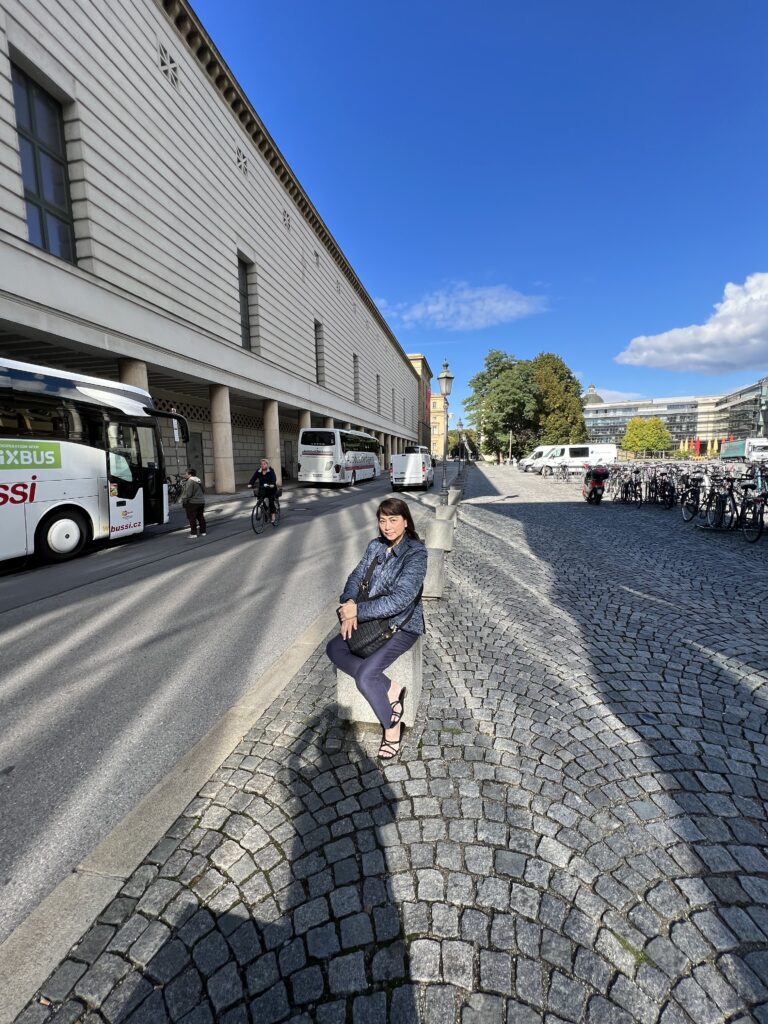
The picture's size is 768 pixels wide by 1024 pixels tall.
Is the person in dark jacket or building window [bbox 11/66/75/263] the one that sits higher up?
building window [bbox 11/66/75/263]

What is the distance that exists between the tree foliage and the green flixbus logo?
52.2m

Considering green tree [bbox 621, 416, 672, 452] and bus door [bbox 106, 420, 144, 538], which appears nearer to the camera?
bus door [bbox 106, 420, 144, 538]

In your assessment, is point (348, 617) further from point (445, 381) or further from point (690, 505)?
point (445, 381)

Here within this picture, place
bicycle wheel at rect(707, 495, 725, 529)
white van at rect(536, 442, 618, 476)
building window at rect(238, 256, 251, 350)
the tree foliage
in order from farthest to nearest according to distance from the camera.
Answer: the tree foliage < white van at rect(536, 442, 618, 476) < building window at rect(238, 256, 251, 350) < bicycle wheel at rect(707, 495, 725, 529)

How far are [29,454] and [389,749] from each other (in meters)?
7.96

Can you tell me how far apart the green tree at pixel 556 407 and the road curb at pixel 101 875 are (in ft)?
186

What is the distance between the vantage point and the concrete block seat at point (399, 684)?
2.88 meters

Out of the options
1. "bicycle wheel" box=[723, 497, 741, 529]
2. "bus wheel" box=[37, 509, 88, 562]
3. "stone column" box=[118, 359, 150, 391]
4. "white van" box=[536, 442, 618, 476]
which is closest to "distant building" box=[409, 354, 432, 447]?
"white van" box=[536, 442, 618, 476]

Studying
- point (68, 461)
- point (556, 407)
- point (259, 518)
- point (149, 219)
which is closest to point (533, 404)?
point (556, 407)

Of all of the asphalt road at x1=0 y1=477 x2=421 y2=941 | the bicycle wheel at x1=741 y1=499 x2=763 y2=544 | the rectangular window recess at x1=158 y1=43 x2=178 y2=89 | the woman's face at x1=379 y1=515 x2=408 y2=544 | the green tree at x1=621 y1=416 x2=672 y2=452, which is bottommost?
the asphalt road at x1=0 y1=477 x2=421 y2=941

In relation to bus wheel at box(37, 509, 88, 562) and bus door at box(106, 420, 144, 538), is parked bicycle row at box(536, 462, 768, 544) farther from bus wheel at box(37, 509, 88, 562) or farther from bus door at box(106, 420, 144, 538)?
bus wheel at box(37, 509, 88, 562)

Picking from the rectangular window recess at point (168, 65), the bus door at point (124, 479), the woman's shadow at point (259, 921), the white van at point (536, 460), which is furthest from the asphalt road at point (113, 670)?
the white van at point (536, 460)

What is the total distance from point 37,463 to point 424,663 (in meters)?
7.49

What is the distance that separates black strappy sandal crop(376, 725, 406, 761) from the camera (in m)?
2.62
